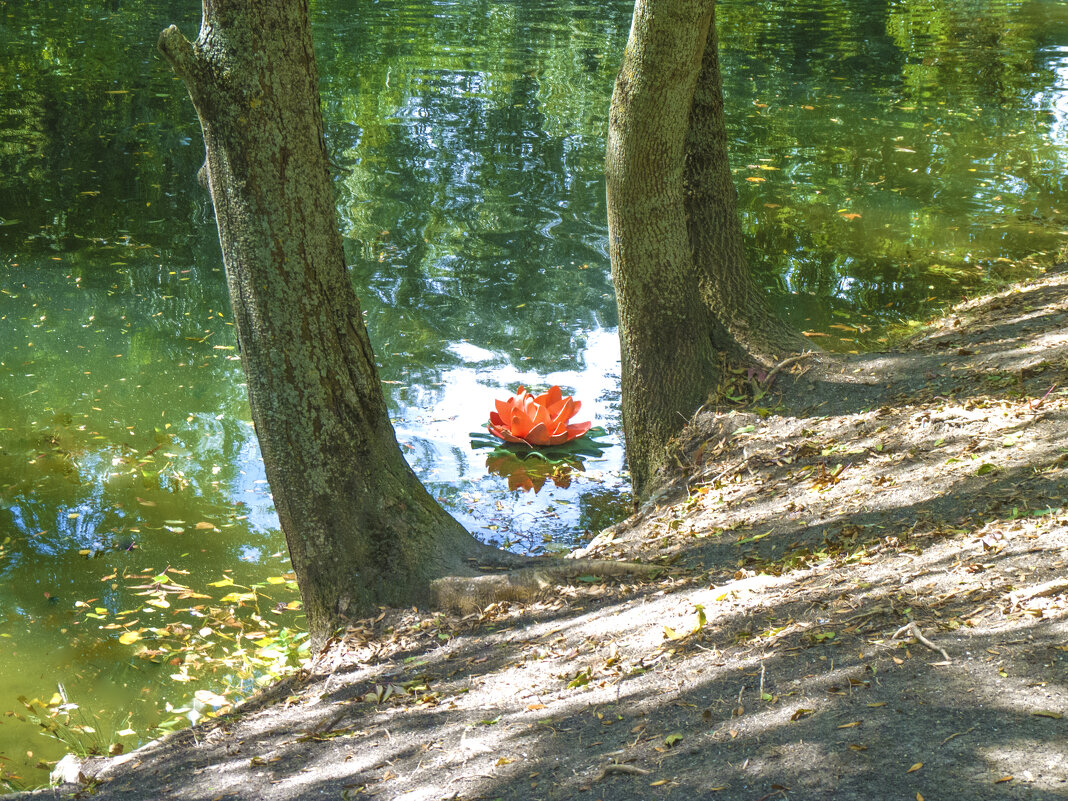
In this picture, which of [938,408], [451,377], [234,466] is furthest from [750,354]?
[234,466]

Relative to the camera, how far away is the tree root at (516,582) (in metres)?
3.76

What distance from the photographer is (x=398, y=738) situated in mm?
2963

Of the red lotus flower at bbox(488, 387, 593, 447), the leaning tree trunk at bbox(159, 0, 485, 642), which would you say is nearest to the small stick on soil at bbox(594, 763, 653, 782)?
the leaning tree trunk at bbox(159, 0, 485, 642)

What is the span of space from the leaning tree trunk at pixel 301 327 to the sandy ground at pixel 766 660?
0.93 feet

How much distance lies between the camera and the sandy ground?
237 centimetres

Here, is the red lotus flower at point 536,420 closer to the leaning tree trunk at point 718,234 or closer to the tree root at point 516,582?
the leaning tree trunk at point 718,234

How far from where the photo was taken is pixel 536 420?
5.78m

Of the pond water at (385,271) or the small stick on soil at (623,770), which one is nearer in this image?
the small stick on soil at (623,770)

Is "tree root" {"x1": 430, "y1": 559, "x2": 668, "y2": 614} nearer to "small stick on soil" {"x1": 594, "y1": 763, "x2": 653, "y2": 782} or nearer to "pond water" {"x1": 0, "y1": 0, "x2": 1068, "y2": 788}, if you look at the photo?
"pond water" {"x1": 0, "y1": 0, "x2": 1068, "y2": 788}

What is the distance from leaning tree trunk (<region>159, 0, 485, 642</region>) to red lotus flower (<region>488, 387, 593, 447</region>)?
1874 millimetres

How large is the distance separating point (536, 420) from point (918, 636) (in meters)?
3.27

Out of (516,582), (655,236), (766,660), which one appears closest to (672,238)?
(655,236)

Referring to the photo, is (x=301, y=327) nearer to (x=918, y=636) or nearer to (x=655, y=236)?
(x=655, y=236)

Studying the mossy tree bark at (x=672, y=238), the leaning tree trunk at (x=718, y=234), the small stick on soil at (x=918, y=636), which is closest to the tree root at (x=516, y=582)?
the small stick on soil at (x=918, y=636)
